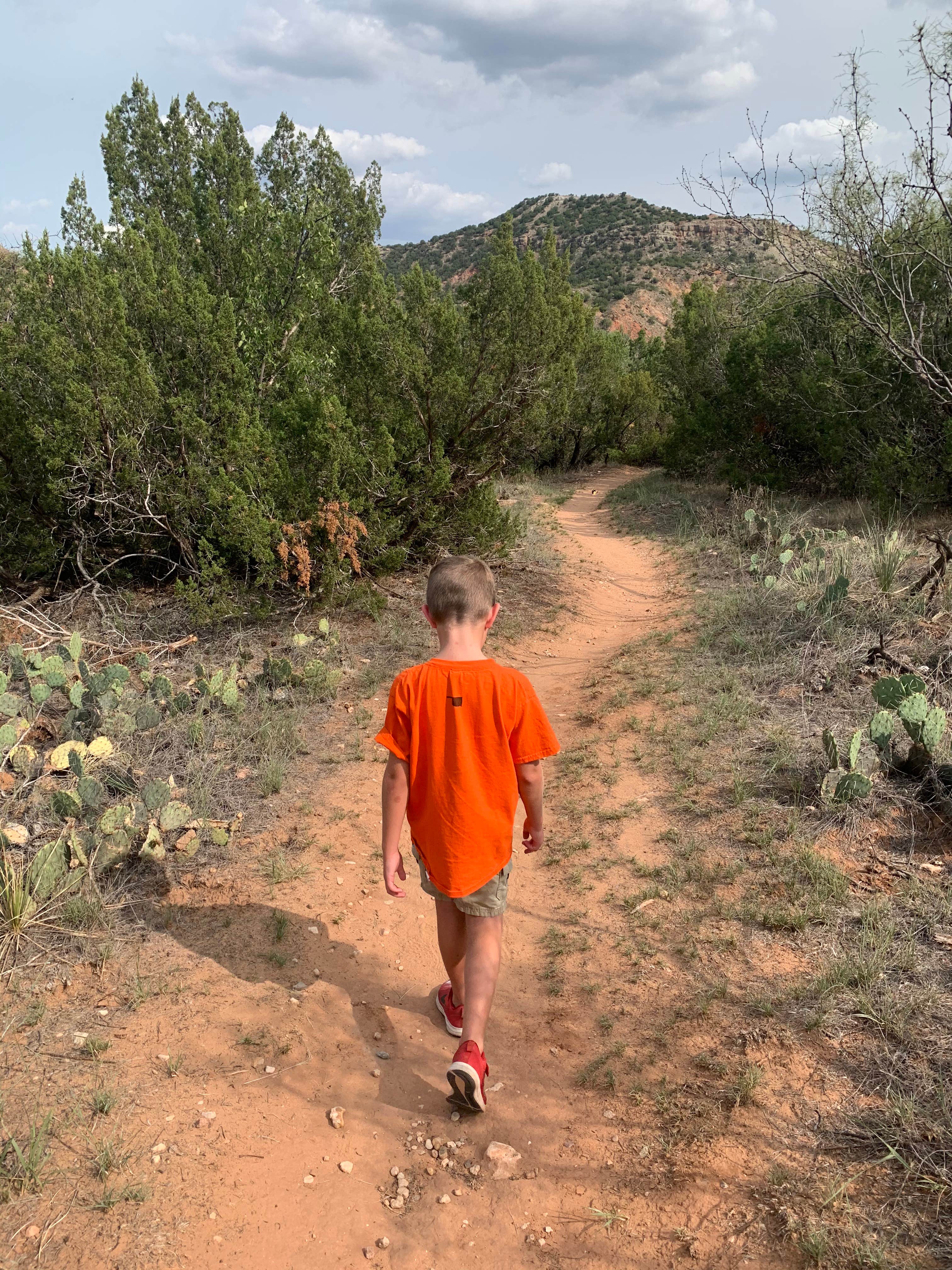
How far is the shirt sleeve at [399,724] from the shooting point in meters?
2.20

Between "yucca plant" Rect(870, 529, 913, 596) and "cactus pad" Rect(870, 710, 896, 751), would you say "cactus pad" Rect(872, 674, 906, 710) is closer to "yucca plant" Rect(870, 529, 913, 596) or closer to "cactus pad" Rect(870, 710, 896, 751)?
"cactus pad" Rect(870, 710, 896, 751)

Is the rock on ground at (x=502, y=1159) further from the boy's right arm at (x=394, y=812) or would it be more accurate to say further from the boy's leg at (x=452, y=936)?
the boy's right arm at (x=394, y=812)

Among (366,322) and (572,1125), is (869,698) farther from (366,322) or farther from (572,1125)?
(366,322)

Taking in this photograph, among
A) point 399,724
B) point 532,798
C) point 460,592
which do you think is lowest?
point 532,798

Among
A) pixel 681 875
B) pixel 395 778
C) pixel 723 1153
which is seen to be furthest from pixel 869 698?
pixel 395 778

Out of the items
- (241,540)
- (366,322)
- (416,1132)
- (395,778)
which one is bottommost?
(416,1132)

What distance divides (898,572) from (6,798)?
261 inches

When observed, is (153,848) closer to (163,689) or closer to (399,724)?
(163,689)

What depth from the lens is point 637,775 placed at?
14.6 feet

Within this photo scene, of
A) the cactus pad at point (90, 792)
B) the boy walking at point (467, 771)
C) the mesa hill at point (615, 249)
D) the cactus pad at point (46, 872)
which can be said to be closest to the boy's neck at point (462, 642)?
the boy walking at point (467, 771)

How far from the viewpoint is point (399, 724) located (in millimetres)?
2217

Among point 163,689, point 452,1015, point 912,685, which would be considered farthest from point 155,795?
point 912,685

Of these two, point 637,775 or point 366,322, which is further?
point 366,322

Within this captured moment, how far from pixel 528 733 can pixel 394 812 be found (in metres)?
0.48
